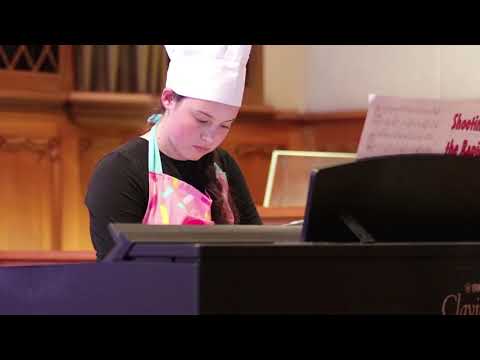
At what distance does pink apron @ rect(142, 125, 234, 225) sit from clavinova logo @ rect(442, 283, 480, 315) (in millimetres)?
997

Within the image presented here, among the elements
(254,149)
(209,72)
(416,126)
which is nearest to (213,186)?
(209,72)

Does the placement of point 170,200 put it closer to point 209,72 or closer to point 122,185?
point 122,185

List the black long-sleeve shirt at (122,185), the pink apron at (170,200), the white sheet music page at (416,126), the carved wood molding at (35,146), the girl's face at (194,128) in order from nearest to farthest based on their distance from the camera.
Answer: the white sheet music page at (416,126), the black long-sleeve shirt at (122,185), the pink apron at (170,200), the girl's face at (194,128), the carved wood molding at (35,146)

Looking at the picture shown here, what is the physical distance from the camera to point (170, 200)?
2.57 metres

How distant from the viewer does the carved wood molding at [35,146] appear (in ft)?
18.8

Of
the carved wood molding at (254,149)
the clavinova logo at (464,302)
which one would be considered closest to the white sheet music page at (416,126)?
the clavinova logo at (464,302)

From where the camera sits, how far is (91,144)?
A: 6.04 m

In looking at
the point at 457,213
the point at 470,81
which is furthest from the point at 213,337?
the point at 470,81

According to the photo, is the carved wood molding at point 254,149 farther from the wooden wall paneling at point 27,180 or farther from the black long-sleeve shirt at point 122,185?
the black long-sleeve shirt at point 122,185

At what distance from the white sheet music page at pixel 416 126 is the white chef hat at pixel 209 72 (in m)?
0.91

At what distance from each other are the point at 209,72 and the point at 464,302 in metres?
1.24

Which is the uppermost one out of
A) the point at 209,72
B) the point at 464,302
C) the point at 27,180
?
the point at 209,72

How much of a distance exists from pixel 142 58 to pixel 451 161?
4.64m

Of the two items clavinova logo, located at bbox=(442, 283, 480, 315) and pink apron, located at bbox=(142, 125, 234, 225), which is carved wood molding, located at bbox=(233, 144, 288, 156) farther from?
clavinova logo, located at bbox=(442, 283, 480, 315)
